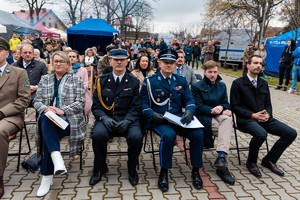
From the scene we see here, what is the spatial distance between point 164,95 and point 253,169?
1.59 m

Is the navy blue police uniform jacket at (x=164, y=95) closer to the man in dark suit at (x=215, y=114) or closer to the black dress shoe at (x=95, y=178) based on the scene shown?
the man in dark suit at (x=215, y=114)

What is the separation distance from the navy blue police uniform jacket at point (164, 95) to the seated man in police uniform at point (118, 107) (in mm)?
137

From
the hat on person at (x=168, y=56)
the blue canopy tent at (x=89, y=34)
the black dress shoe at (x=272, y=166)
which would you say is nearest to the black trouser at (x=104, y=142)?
the hat on person at (x=168, y=56)

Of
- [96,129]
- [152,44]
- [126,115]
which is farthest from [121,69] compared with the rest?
[152,44]

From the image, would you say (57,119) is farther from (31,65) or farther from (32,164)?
(31,65)

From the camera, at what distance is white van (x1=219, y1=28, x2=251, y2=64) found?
21.4 meters

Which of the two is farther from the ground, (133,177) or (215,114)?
(215,114)

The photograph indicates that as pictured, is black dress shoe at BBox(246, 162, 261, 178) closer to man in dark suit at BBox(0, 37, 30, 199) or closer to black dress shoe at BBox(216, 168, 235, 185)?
black dress shoe at BBox(216, 168, 235, 185)

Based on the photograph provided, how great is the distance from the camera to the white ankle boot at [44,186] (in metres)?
3.30

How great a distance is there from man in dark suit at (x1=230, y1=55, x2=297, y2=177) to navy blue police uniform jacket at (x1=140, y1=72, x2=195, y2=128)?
32.1 inches

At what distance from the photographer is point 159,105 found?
3961 mm

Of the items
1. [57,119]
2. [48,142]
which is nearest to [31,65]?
[57,119]

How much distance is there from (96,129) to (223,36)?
21.1 m

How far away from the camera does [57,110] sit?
11.8 feet
